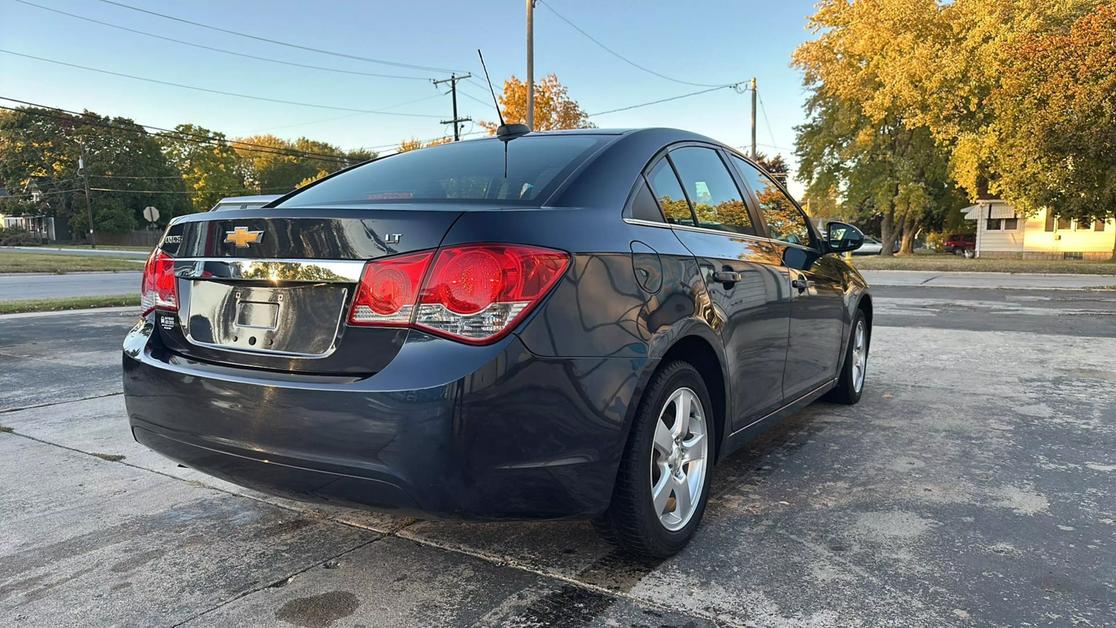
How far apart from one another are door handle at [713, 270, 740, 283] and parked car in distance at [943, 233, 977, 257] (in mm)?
50860

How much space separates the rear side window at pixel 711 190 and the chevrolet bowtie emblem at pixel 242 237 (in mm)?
1622

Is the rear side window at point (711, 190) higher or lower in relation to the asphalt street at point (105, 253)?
higher

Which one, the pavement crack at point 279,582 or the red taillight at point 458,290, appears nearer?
the red taillight at point 458,290

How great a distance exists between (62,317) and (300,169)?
81345mm

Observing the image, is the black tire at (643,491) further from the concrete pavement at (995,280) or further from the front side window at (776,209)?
the concrete pavement at (995,280)

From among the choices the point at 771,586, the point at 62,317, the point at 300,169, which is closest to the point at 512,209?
the point at 771,586

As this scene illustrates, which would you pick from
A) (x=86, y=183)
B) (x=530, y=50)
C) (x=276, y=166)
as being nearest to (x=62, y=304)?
(x=530, y=50)

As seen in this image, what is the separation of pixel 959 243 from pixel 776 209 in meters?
52.7

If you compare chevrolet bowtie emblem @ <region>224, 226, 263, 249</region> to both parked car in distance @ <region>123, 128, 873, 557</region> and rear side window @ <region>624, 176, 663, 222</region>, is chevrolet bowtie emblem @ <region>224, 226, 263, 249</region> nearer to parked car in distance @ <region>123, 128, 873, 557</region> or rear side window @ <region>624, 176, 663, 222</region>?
parked car in distance @ <region>123, 128, 873, 557</region>

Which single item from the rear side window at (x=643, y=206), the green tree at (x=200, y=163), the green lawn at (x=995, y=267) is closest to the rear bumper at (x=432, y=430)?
the rear side window at (x=643, y=206)

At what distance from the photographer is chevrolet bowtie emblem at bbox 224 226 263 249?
231 cm

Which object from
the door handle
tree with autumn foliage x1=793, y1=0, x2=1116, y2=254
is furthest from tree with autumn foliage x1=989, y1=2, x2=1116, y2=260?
the door handle

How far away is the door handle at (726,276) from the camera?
2.86m

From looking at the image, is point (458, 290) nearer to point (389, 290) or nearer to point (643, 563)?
point (389, 290)
